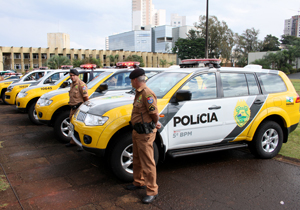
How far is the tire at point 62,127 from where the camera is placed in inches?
252

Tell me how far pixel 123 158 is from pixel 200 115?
1463 millimetres

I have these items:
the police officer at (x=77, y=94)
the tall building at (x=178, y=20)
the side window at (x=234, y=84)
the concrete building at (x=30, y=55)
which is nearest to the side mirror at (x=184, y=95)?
the side window at (x=234, y=84)

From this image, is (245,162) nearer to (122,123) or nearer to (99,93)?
(122,123)

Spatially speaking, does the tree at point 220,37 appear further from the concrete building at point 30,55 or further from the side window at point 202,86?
the side window at point 202,86

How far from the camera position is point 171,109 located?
4.25 meters

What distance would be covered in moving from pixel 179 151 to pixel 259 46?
3297 inches

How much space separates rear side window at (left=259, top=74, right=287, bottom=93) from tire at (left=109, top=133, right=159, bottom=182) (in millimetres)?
2655

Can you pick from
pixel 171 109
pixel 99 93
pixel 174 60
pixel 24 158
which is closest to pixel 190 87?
pixel 171 109

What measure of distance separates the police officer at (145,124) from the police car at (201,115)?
496 millimetres

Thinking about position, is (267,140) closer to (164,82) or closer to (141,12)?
(164,82)

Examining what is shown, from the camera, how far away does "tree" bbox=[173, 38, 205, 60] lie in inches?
2768

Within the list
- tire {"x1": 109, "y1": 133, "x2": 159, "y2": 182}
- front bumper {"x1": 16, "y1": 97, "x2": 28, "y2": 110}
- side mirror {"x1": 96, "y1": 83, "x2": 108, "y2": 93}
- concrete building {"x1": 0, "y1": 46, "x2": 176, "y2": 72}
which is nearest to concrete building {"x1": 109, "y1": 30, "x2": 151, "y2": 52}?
concrete building {"x1": 0, "y1": 46, "x2": 176, "y2": 72}

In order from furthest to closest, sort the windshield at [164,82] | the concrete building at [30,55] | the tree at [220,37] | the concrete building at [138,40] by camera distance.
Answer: the concrete building at [138,40] → the concrete building at [30,55] → the tree at [220,37] → the windshield at [164,82]

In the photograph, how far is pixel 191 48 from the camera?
239 feet
